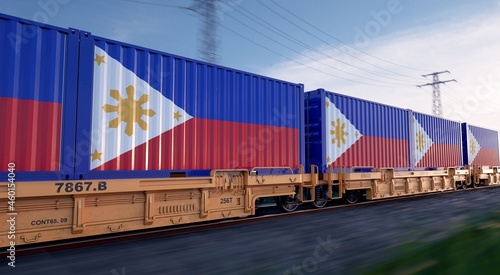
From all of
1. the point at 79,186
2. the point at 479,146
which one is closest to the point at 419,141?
the point at 479,146

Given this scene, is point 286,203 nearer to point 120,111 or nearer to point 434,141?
point 120,111

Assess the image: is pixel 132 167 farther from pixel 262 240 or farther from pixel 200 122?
pixel 262 240

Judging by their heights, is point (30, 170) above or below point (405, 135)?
below

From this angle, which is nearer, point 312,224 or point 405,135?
point 312,224

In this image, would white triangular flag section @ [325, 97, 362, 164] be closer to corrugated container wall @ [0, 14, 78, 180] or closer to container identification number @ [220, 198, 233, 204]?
container identification number @ [220, 198, 233, 204]

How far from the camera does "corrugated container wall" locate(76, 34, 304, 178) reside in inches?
250

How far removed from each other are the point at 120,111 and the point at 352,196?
8864 mm

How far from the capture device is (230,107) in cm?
839

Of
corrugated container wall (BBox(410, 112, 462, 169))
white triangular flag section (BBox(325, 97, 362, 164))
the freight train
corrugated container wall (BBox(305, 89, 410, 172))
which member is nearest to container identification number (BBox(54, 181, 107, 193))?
the freight train

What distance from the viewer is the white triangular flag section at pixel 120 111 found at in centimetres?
636

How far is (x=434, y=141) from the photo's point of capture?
53.9ft

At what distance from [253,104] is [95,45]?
13.2ft

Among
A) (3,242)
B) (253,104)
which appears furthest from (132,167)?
(253,104)

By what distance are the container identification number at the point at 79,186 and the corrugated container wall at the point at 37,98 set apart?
11.1 inches
